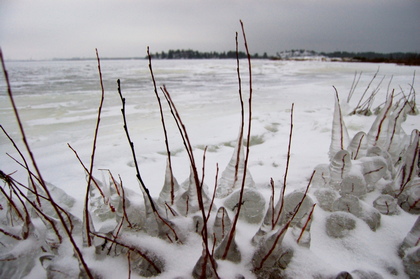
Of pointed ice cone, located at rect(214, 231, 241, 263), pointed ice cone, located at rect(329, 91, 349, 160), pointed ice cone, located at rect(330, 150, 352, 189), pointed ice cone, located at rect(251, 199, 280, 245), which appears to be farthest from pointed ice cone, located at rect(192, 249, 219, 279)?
pointed ice cone, located at rect(329, 91, 349, 160)

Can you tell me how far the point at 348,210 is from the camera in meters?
1.21

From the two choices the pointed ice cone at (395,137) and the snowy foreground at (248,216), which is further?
the pointed ice cone at (395,137)

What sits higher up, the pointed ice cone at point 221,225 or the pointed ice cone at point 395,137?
the pointed ice cone at point 395,137

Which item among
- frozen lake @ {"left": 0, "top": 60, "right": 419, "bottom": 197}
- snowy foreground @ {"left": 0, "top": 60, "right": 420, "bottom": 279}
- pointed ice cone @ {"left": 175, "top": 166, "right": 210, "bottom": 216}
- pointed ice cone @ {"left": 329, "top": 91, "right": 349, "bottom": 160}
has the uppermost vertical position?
pointed ice cone @ {"left": 329, "top": 91, "right": 349, "bottom": 160}

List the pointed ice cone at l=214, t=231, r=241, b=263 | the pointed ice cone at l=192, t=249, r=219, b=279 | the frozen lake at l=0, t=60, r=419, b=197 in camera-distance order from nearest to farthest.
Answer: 1. the pointed ice cone at l=192, t=249, r=219, b=279
2. the pointed ice cone at l=214, t=231, r=241, b=263
3. the frozen lake at l=0, t=60, r=419, b=197

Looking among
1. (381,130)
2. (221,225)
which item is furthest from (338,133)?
(221,225)

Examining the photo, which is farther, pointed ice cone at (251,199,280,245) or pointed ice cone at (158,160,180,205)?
pointed ice cone at (158,160,180,205)

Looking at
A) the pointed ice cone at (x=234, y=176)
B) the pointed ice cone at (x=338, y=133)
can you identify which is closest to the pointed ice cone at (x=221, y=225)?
the pointed ice cone at (x=234, y=176)

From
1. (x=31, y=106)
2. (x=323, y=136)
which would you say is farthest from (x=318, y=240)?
(x=31, y=106)

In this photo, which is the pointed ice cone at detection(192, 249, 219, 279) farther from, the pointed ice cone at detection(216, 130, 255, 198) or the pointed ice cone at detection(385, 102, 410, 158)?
the pointed ice cone at detection(385, 102, 410, 158)

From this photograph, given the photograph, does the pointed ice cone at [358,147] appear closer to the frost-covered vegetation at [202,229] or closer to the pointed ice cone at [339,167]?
the frost-covered vegetation at [202,229]

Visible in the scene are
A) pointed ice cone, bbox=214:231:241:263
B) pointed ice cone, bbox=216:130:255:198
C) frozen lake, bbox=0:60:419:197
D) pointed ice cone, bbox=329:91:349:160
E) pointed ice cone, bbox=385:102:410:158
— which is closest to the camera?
pointed ice cone, bbox=214:231:241:263

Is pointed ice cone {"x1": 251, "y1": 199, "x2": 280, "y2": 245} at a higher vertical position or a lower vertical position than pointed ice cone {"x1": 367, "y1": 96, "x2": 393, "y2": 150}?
lower

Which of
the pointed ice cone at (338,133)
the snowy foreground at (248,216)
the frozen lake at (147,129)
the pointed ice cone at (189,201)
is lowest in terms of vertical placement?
the frozen lake at (147,129)
